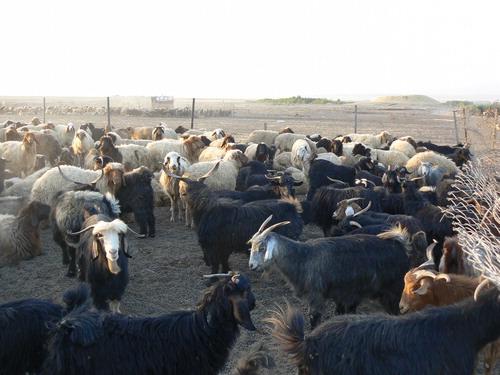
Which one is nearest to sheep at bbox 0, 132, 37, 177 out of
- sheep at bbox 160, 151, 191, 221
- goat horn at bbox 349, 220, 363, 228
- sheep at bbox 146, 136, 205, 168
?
sheep at bbox 146, 136, 205, 168

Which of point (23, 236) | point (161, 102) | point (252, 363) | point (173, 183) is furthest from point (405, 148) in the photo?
point (161, 102)

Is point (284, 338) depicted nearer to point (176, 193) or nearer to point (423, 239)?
point (423, 239)

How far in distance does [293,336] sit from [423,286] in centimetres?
167

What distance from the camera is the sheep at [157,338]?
3688 millimetres

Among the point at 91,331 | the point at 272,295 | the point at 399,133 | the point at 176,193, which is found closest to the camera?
the point at 91,331

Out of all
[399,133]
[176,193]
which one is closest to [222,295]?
[176,193]

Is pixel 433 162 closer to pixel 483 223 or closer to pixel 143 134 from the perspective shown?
pixel 483 223

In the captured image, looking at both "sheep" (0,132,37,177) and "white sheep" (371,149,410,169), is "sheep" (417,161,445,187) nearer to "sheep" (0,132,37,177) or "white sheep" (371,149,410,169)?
"white sheep" (371,149,410,169)

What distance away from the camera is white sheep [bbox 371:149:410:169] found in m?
13.9

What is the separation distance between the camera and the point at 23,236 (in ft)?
26.2

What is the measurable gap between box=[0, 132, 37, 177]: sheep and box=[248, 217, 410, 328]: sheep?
10.0 meters

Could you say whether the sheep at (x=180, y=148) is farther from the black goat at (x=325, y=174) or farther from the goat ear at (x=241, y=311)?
the goat ear at (x=241, y=311)

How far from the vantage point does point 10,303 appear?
4.18 metres

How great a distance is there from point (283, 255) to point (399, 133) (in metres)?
22.0
